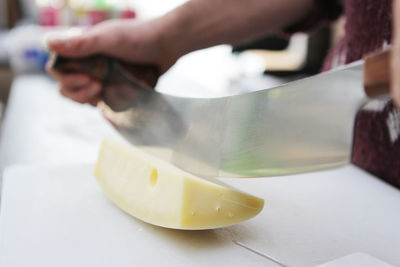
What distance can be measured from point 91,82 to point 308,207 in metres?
0.40

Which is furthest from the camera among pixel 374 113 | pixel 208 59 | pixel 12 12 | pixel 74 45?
pixel 12 12

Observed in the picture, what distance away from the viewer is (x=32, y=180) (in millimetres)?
583

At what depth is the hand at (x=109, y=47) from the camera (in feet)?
2.39

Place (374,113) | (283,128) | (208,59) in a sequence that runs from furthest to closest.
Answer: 1. (208,59)
2. (374,113)
3. (283,128)

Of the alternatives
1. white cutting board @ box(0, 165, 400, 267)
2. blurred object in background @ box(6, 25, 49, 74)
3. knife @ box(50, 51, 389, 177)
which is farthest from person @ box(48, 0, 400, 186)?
blurred object in background @ box(6, 25, 49, 74)

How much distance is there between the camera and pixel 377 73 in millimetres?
339

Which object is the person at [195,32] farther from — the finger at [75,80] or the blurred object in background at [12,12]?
the blurred object in background at [12,12]

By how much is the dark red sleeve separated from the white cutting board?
13.0 inches

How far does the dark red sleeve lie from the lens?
797mm

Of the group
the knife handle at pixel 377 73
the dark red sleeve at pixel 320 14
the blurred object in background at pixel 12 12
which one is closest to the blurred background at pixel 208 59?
the blurred object in background at pixel 12 12

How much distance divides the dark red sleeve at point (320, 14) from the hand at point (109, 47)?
239 millimetres

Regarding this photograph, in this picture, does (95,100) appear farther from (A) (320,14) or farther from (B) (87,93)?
(A) (320,14)

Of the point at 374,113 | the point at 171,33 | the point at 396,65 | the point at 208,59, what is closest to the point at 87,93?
the point at 171,33

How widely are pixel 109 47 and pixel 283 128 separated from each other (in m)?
0.40
